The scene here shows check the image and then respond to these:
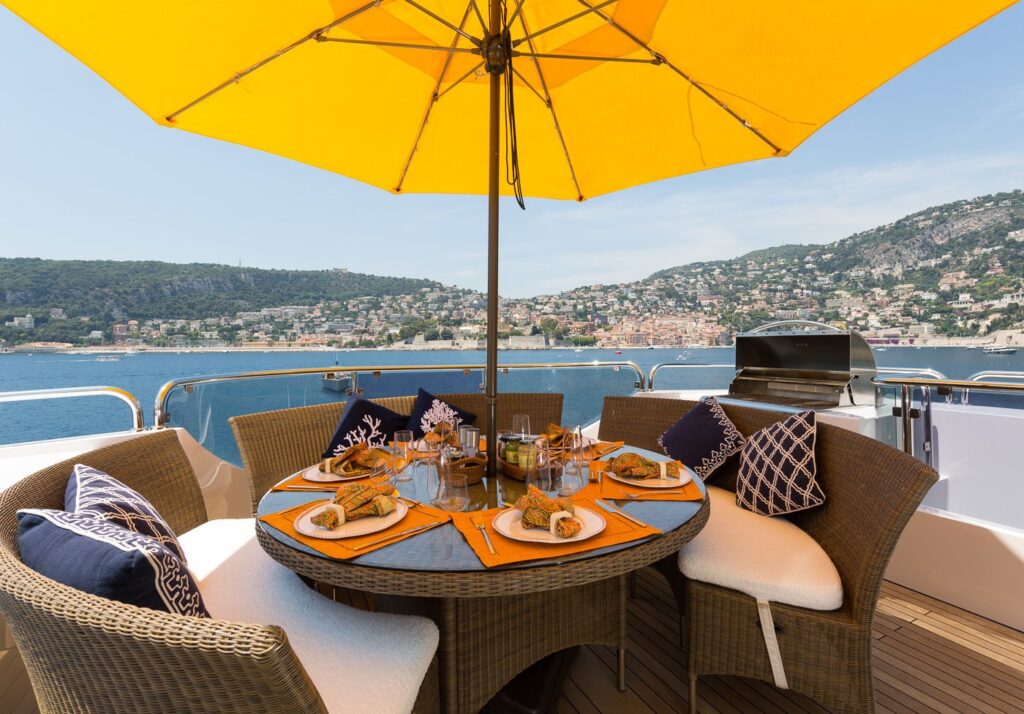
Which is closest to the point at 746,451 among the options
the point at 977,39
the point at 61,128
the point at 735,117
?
the point at 735,117

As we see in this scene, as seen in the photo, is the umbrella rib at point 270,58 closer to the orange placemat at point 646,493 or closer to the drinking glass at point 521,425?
the drinking glass at point 521,425

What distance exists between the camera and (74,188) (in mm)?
32281

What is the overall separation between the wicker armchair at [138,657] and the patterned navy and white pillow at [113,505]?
46cm

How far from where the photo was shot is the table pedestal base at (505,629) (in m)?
1.46

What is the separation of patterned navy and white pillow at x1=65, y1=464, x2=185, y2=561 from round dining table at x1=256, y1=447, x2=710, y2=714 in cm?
25

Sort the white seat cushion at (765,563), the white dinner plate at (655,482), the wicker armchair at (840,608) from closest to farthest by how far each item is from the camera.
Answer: the wicker armchair at (840,608), the white seat cushion at (765,563), the white dinner plate at (655,482)

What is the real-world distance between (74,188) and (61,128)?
4429 millimetres

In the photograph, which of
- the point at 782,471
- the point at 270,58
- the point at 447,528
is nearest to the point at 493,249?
the point at 447,528

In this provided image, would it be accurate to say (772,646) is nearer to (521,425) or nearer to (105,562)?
(521,425)

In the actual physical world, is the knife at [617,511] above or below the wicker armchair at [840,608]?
above

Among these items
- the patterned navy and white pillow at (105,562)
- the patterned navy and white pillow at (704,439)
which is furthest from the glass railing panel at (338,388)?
the patterned navy and white pillow at (105,562)

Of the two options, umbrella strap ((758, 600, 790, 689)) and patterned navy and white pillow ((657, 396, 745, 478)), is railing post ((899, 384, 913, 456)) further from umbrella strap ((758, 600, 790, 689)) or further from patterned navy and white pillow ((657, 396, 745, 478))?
umbrella strap ((758, 600, 790, 689))

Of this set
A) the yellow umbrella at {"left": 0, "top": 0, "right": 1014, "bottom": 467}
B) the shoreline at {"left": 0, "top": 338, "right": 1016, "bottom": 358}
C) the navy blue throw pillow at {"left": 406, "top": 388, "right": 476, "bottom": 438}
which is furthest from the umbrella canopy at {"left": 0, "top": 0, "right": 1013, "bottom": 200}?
the shoreline at {"left": 0, "top": 338, "right": 1016, "bottom": 358}

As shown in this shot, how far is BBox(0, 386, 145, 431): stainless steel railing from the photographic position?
101 inches
